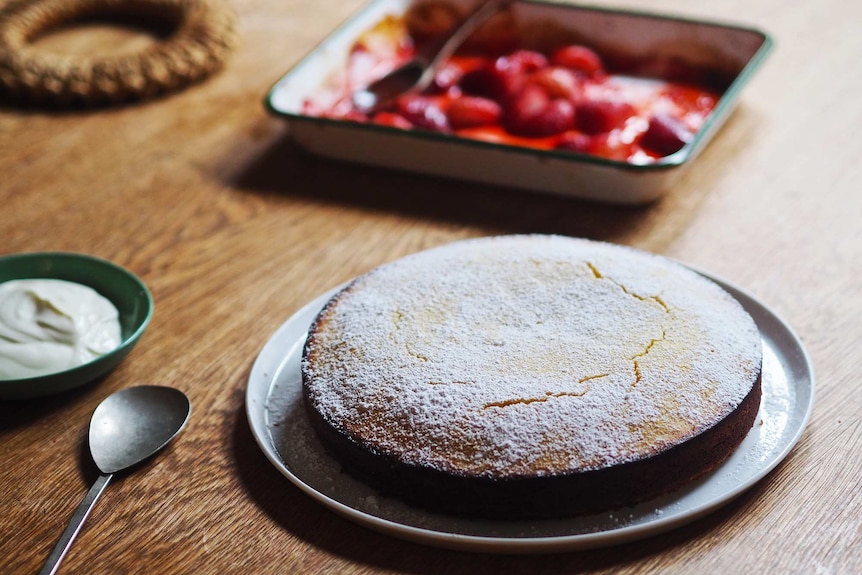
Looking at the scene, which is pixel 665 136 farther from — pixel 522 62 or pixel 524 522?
pixel 524 522

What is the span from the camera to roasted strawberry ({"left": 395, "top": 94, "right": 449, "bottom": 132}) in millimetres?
1399

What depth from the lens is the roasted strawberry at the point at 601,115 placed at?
1.37 m

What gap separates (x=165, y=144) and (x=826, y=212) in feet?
3.46

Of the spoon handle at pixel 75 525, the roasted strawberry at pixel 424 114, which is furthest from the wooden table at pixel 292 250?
the roasted strawberry at pixel 424 114

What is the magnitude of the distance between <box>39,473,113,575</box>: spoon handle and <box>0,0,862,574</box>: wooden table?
0.03ft

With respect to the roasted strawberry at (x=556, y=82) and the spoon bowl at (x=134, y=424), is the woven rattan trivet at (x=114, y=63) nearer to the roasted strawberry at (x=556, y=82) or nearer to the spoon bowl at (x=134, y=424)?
the roasted strawberry at (x=556, y=82)

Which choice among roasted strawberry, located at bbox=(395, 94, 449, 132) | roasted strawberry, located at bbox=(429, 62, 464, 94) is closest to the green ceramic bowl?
roasted strawberry, located at bbox=(395, 94, 449, 132)

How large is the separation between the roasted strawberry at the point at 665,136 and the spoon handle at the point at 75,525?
2.96 feet

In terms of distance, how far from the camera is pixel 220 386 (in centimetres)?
95

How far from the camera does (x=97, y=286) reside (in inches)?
41.5

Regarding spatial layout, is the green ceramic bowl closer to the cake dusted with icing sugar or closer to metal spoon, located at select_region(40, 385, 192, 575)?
metal spoon, located at select_region(40, 385, 192, 575)

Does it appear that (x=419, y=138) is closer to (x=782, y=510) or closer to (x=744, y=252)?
(x=744, y=252)

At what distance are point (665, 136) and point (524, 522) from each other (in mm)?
768

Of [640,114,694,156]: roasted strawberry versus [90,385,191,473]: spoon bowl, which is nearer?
[90,385,191,473]: spoon bowl
